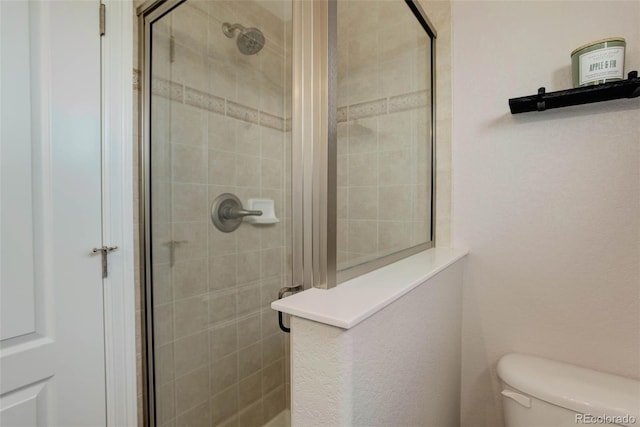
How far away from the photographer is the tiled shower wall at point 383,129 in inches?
30.5

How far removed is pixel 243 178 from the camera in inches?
48.9

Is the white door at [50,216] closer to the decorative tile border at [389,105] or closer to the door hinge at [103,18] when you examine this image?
the door hinge at [103,18]

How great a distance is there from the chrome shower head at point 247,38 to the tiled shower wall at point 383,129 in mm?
459

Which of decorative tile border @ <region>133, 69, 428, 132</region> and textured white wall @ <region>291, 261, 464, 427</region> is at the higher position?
decorative tile border @ <region>133, 69, 428, 132</region>

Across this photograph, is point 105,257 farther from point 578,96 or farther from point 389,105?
point 578,96

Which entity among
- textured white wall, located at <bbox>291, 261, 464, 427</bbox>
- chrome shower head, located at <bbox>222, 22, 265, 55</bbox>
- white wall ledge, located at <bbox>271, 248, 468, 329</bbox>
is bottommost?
textured white wall, located at <bbox>291, 261, 464, 427</bbox>

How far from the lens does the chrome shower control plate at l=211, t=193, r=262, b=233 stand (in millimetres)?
1153

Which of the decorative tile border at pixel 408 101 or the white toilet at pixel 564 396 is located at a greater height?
the decorative tile border at pixel 408 101

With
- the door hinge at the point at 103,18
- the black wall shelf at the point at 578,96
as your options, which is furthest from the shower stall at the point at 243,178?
the black wall shelf at the point at 578,96

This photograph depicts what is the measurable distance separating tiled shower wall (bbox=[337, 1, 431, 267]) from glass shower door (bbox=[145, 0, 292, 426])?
0.82 feet

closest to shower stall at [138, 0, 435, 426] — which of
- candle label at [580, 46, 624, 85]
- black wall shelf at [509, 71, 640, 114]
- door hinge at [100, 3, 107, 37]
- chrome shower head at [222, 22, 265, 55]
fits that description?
chrome shower head at [222, 22, 265, 55]

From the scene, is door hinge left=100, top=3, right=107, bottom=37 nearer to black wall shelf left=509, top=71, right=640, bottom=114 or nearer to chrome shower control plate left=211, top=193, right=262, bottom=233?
chrome shower control plate left=211, top=193, right=262, bottom=233

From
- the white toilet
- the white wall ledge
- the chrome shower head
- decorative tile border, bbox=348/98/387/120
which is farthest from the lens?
the chrome shower head

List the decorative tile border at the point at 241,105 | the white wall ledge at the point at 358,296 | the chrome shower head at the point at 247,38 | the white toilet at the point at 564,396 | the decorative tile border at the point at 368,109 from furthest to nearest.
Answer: the chrome shower head at the point at 247,38 → the decorative tile border at the point at 241,105 → the decorative tile border at the point at 368,109 → the white toilet at the point at 564,396 → the white wall ledge at the point at 358,296
